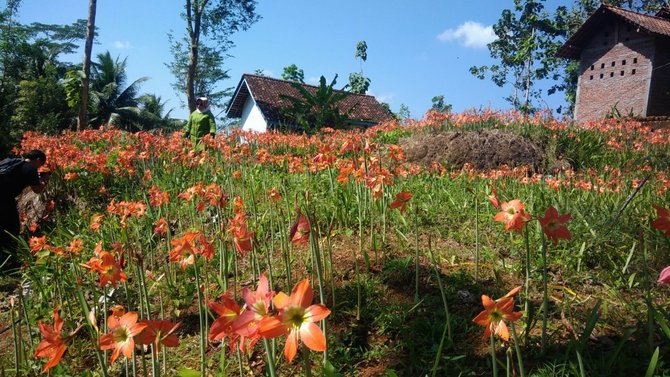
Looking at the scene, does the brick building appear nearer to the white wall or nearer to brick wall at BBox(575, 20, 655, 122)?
brick wall at BBox(575, 20, 655, 122)

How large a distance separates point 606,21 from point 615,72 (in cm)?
243

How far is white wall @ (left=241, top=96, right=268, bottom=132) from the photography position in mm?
26403

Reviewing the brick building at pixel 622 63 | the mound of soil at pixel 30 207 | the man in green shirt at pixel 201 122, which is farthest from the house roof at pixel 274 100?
the mound of soil at pixel 30 207

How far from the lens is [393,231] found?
136 inches

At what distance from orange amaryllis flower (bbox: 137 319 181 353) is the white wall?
2526 cm

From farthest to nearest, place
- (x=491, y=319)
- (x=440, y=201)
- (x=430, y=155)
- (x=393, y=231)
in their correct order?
(x=430, y=155), (x=440, y=201), (x=393, y=231), (x=491, y=319)

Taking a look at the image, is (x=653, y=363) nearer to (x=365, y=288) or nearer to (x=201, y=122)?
(x=365, y=288)

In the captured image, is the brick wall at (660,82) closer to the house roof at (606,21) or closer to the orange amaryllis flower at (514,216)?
the house roof at (606,21)

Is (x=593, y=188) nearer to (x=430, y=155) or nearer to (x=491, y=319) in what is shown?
(x=491, y=319)

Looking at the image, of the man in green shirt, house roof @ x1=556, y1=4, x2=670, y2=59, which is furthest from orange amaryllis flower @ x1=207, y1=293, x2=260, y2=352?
house roof @ x1=556, y1=4, x2=670, y2=59

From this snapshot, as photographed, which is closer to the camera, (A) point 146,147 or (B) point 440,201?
(B) point 440,201

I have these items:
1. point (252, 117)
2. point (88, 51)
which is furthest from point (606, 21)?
point (88, 51)

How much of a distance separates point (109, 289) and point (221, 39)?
938 inches

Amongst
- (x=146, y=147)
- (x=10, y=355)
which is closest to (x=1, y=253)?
(x=146, y=147)
